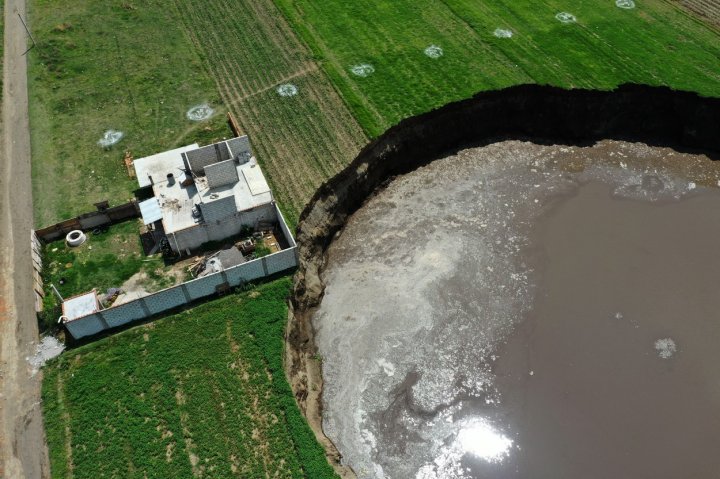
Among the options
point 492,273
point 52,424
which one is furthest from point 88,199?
point 492,273

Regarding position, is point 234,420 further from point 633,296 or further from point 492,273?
point 633,296

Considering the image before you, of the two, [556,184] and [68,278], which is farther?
[556,184]

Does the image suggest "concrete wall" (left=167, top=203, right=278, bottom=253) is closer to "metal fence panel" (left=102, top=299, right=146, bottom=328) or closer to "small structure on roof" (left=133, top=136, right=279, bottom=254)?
"small structure on roof" (left=133, top=136, right=279, bottom=254)

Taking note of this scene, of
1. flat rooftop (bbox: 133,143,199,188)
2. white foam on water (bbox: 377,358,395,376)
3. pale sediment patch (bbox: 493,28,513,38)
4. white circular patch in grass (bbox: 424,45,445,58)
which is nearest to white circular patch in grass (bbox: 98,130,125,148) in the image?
flat rooftop (bbox: 133,143,199,188)

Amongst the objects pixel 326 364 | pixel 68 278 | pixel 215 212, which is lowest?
pixel 326 364

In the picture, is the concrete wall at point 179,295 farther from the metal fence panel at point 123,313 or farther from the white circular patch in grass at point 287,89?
the white circular patch in grass at point 287,89

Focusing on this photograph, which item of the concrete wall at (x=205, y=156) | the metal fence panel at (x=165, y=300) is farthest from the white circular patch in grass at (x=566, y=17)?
the metal fence panel at (x=165, y=300)
